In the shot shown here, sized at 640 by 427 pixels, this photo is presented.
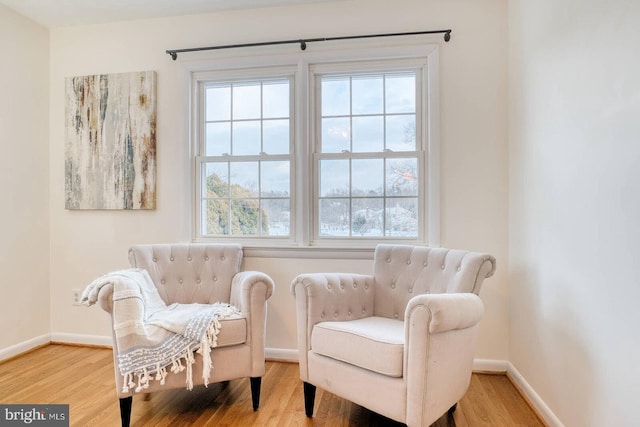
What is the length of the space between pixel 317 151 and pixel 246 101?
0.70 meters

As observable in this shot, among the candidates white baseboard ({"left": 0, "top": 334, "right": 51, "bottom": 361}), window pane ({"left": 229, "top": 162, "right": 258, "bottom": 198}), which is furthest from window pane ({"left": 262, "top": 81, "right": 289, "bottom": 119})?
white baseboard ({"left": 0, "top": 334, "right": 51, "bottom": 361})

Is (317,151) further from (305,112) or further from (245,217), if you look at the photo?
(245,217)

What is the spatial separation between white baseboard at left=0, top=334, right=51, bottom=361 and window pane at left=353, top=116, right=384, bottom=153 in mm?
2907

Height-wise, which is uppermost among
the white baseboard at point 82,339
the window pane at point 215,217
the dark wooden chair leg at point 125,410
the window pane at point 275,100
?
the window pane at point 275,100

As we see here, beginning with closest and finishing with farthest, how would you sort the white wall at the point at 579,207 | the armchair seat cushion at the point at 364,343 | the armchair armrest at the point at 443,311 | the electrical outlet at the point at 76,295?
1. the white wall at the point at 579,207
2. the armchair armrest at the point at 443,311
3. the armchair seat cushion at the point at 364,343
4. the electrical outlet at the point at 76,295

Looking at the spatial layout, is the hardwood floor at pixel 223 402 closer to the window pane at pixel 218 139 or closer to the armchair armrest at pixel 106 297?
the armchair armrest at pixel 106 297

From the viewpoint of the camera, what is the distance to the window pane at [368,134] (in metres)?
2.60

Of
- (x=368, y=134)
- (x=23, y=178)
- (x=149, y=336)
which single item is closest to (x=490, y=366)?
(x=368, y=134)

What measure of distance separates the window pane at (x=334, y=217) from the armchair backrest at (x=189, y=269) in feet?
2.26

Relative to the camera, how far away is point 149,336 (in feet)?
5.66

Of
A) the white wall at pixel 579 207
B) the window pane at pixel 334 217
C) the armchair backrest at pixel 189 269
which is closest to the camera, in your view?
the white wall at pixel 579 207

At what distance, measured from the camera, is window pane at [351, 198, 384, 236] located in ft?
8.51

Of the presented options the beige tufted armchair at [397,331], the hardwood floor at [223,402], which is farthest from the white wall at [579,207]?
the beige tufted armchair at [397,331]

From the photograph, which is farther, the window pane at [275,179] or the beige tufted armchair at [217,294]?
the window pane at [275,179]
